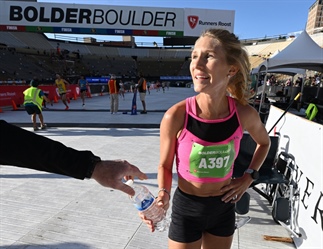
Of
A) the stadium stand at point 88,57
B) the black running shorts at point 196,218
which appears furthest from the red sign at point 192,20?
the black running shorts at point 196,218

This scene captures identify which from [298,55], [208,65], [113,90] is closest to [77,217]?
[208,65]

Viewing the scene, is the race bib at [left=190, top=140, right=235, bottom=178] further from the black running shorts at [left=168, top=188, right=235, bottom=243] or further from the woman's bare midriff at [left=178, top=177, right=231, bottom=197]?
the black running shorts at [left=168, top=188, right=235, bottom=243]

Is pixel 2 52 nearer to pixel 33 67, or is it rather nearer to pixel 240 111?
pixel 33 67

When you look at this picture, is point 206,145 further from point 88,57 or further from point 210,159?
point 88,57

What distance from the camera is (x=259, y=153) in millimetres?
1986

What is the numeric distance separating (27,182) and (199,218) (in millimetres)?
3744

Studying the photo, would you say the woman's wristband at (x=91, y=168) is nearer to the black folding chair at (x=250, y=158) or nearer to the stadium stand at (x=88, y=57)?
the black folding chair at (x=250, y=158)

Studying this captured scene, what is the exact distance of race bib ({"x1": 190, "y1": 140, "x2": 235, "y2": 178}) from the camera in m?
1.61

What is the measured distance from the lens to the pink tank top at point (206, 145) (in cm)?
161

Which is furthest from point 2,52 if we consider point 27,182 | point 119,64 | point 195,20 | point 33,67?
point 27,182

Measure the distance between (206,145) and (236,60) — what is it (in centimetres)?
58

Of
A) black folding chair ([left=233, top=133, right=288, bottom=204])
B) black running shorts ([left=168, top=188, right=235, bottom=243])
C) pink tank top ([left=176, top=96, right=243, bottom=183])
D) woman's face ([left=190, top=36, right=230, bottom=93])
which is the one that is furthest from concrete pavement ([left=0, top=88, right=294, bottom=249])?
woman's face ([left=190, top=36, right=230, bottom=93])

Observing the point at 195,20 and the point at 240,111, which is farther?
the point at 195,20

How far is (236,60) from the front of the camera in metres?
1.62
